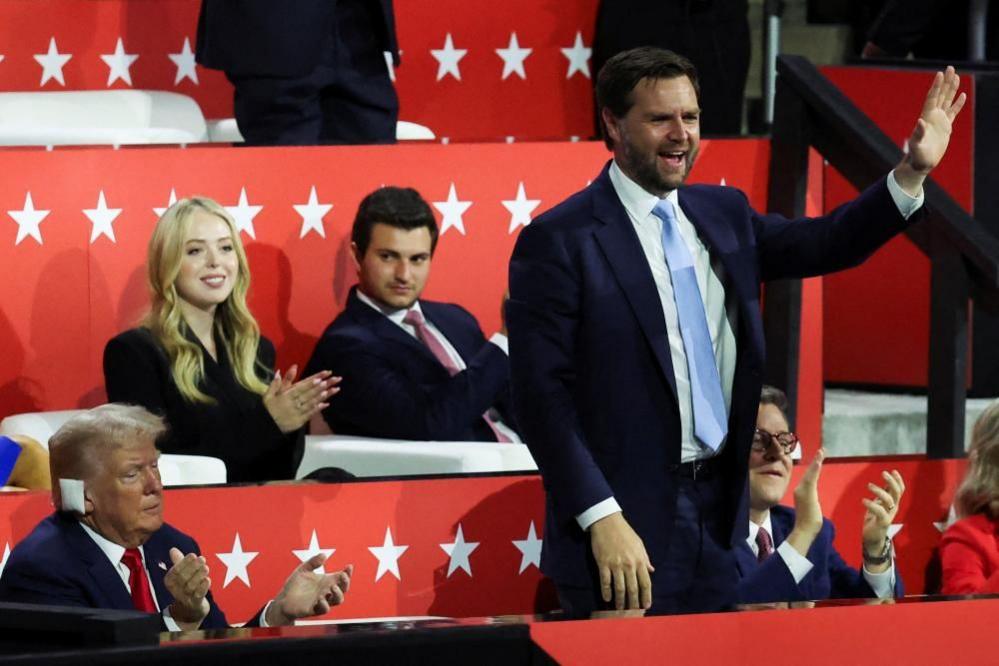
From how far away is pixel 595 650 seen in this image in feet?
7.18

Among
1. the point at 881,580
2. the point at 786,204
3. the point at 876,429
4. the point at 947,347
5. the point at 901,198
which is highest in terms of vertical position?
the point at 786,204

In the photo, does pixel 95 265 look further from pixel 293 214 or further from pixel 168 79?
pixel 168 79

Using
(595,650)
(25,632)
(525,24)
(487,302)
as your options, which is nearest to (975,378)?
(487,302)

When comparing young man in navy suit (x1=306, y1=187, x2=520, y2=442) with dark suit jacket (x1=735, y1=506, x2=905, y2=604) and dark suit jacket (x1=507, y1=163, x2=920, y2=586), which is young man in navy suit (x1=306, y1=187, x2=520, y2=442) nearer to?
dark suit jacket (x1=735, y1=506, x2=905, y2=604)

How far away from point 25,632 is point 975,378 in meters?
4.04

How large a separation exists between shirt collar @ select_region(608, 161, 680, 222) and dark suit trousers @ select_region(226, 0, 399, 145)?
2025 mm

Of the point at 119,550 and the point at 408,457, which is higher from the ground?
the point at 408,457

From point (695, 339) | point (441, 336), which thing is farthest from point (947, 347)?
point (695, 339)

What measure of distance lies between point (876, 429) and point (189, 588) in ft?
8.81

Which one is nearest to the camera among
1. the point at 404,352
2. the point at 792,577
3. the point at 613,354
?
the point at 613,354

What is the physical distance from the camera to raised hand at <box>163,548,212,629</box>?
3270mm

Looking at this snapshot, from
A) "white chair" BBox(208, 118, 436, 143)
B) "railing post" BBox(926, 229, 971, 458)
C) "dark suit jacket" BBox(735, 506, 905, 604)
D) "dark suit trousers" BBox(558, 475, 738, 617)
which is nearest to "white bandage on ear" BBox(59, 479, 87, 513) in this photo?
"dark suit trousers" BBox(558, 475, 738, 617)

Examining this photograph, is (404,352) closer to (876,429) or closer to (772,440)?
(772,440)

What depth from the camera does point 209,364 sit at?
14.9 ft
